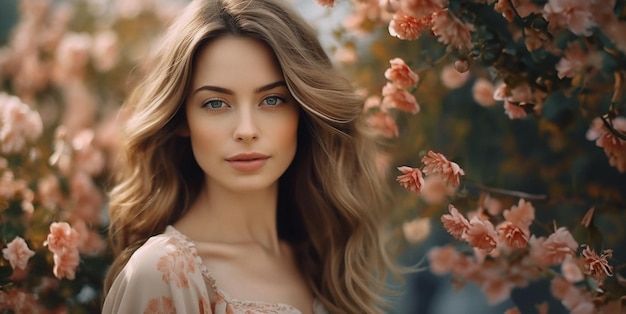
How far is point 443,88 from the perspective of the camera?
2.72 meters

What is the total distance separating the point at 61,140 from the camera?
2.28 metres

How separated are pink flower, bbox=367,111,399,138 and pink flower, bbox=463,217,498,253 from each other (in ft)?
1.43

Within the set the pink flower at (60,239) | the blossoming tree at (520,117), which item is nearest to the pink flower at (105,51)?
the blossoming tree at (520,117)

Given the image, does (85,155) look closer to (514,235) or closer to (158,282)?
(158,282)

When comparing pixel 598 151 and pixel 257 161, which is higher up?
pixel 257 161

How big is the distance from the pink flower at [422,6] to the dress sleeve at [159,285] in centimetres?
73

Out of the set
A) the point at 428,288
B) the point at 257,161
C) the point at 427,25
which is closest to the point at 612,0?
the point at 427,25

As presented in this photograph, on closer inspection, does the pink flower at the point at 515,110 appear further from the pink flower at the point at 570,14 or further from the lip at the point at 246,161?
the lip at the point at 246,161

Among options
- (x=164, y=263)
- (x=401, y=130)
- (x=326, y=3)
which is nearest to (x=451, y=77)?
(x=401, y=130)

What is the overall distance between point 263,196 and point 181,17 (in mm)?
497

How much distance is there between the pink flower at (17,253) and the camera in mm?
1826

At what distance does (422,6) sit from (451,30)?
8 centimetres

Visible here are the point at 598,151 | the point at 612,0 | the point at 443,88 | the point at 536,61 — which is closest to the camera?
the point at 612,0

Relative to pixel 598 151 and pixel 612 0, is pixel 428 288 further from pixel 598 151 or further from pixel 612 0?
pixel 612 0
